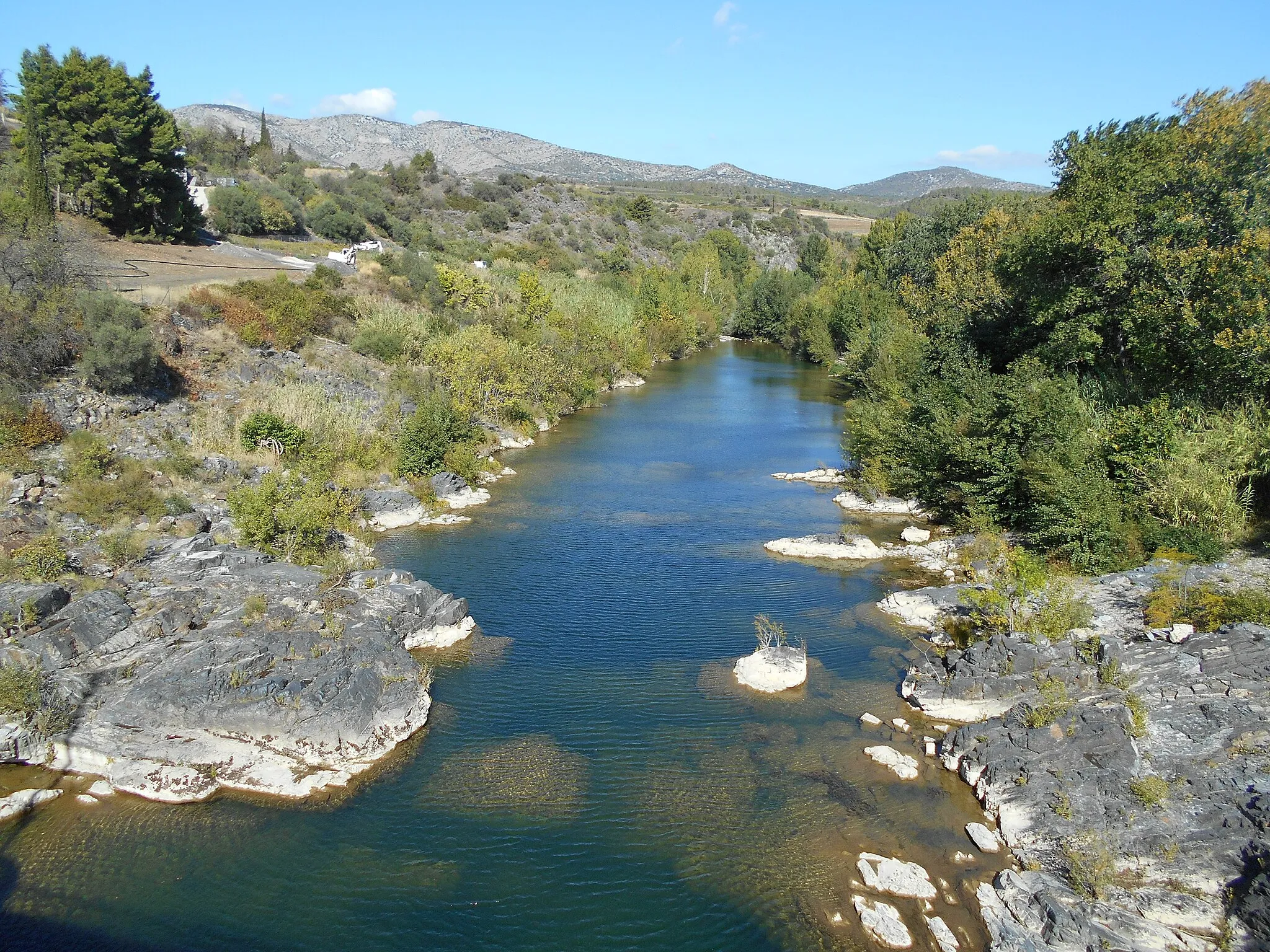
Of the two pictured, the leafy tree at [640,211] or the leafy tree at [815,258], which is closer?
the leafy tree at [815,258]

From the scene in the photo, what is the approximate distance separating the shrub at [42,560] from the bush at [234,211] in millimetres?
51394

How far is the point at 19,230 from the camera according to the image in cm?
3781

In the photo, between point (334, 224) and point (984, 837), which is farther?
point (334, 224)

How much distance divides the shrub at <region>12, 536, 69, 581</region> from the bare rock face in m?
1.56

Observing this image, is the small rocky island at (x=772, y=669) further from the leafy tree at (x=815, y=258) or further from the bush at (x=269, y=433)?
the leafy tree at (x=815, y=258)

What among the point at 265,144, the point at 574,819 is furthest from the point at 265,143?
the point at 574,819

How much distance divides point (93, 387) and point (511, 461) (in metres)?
19.6

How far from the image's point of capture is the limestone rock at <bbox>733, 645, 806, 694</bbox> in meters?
21.5

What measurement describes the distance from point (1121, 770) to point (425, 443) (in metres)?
30.1

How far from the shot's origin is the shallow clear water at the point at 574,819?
13836mm

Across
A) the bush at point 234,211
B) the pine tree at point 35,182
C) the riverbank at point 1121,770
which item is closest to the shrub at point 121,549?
the riverbank at point 1121,770

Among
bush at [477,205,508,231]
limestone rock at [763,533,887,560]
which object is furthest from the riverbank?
bush at [477,205,508,231]

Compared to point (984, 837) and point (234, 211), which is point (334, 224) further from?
point (984, 837)

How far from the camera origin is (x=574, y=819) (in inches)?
645
